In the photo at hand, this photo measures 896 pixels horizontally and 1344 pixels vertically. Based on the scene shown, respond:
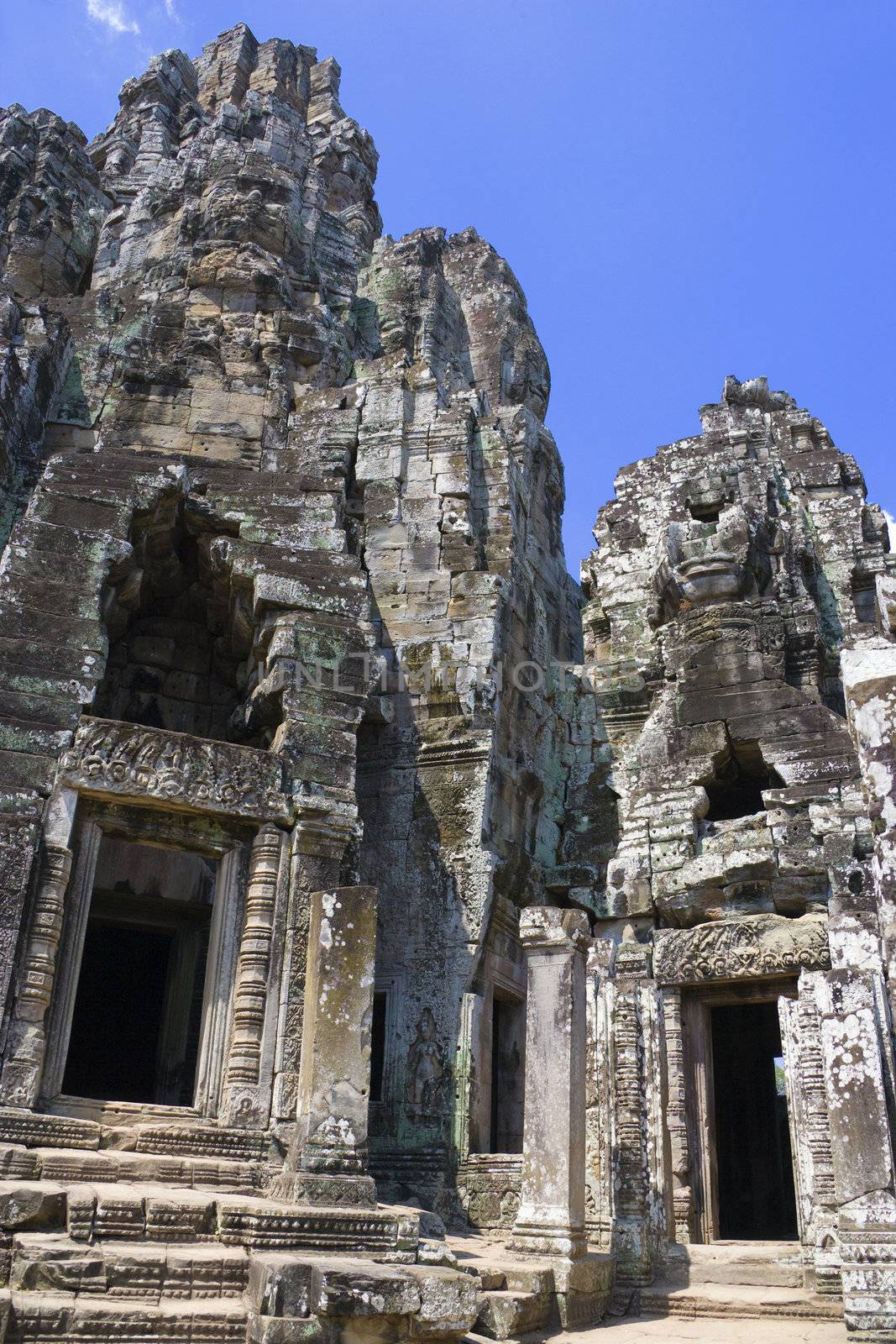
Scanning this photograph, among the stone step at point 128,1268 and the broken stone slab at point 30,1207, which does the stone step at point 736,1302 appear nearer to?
the stone step at point 128,1268


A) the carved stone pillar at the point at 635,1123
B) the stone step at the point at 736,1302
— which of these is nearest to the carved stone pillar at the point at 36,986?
the carved stone pillar at the point at 635,1123

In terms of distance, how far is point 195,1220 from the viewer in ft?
28.5

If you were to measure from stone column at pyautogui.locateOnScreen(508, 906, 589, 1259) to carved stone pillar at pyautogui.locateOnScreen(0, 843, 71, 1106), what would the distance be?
440cm

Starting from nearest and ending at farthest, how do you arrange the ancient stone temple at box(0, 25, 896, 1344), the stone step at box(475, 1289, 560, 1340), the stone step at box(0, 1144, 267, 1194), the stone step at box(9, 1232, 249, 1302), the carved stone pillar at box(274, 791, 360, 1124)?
the stone step at box(9, 1232, 249, 1302) < the stone step at box(475, 1289, 560, 1340) < the ancient stone temple at box(0, 25, 896, 1344) < the stone step at box(0, 1144, 267, 1194) < the carved stone pillar at box(274, 791, 360, 1124)

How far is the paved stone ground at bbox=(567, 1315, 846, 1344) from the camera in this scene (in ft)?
29.7

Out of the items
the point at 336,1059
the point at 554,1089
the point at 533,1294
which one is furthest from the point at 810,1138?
the point at 336,1059

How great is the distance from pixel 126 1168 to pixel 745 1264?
591cm

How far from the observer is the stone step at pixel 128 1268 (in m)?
7.46

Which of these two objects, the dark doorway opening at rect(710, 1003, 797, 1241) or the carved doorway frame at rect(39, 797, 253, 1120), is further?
the dark doorway opening at rect(710, 1003, 797, 1241)

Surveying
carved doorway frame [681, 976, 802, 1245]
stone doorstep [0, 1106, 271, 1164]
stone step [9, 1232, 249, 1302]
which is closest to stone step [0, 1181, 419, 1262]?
stone step [9, 1232, 249, 1302]

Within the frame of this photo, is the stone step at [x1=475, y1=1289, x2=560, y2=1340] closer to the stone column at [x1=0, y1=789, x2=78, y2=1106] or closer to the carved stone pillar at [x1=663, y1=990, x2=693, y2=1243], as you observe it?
the carved stone pillar at [x1=663, y1=990, x2=693, y2=1243]

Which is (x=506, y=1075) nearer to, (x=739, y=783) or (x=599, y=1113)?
→ (x=599, y=1113)

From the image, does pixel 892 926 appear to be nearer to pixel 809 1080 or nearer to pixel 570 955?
pixel 570 955

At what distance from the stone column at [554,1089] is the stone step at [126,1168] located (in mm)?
2509
